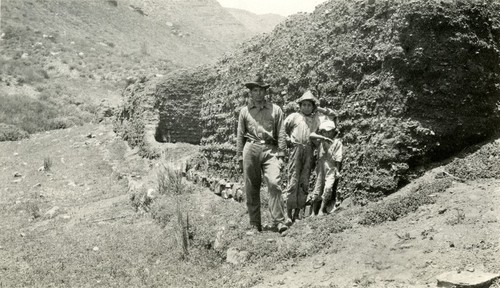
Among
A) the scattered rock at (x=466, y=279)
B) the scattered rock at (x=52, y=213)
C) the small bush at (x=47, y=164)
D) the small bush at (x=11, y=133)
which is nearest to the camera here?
the scattered rock at (x=466, y=279)

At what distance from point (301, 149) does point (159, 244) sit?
2459mm

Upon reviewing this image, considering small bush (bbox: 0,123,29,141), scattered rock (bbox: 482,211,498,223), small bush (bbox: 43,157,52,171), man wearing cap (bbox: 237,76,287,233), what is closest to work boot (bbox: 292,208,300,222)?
man wearing cap (bbox: 237,76,287,233)

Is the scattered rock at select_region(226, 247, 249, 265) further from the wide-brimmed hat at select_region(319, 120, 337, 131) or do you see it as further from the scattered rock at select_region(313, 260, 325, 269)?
the wide-brimmed hat at select_region(319, 120, 337, 131)

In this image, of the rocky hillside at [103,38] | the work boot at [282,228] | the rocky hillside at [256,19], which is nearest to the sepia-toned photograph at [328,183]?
the work boot at [282,228]

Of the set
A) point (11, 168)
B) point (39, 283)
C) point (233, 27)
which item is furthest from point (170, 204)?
point (233, 27)

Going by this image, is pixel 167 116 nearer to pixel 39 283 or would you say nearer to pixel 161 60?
pixel 39 283

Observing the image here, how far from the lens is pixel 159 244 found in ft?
23.9

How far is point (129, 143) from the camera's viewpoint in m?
16.1

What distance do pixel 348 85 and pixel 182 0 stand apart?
191ft

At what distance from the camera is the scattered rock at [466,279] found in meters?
4.14

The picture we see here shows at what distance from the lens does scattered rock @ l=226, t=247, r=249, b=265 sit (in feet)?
20.2

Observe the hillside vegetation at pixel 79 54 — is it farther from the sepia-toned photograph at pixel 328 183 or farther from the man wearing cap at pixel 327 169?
the man wearing cap at pixel 327 169

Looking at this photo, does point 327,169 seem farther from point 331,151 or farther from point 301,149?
point 301,149

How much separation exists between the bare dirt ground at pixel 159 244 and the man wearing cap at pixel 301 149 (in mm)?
692
